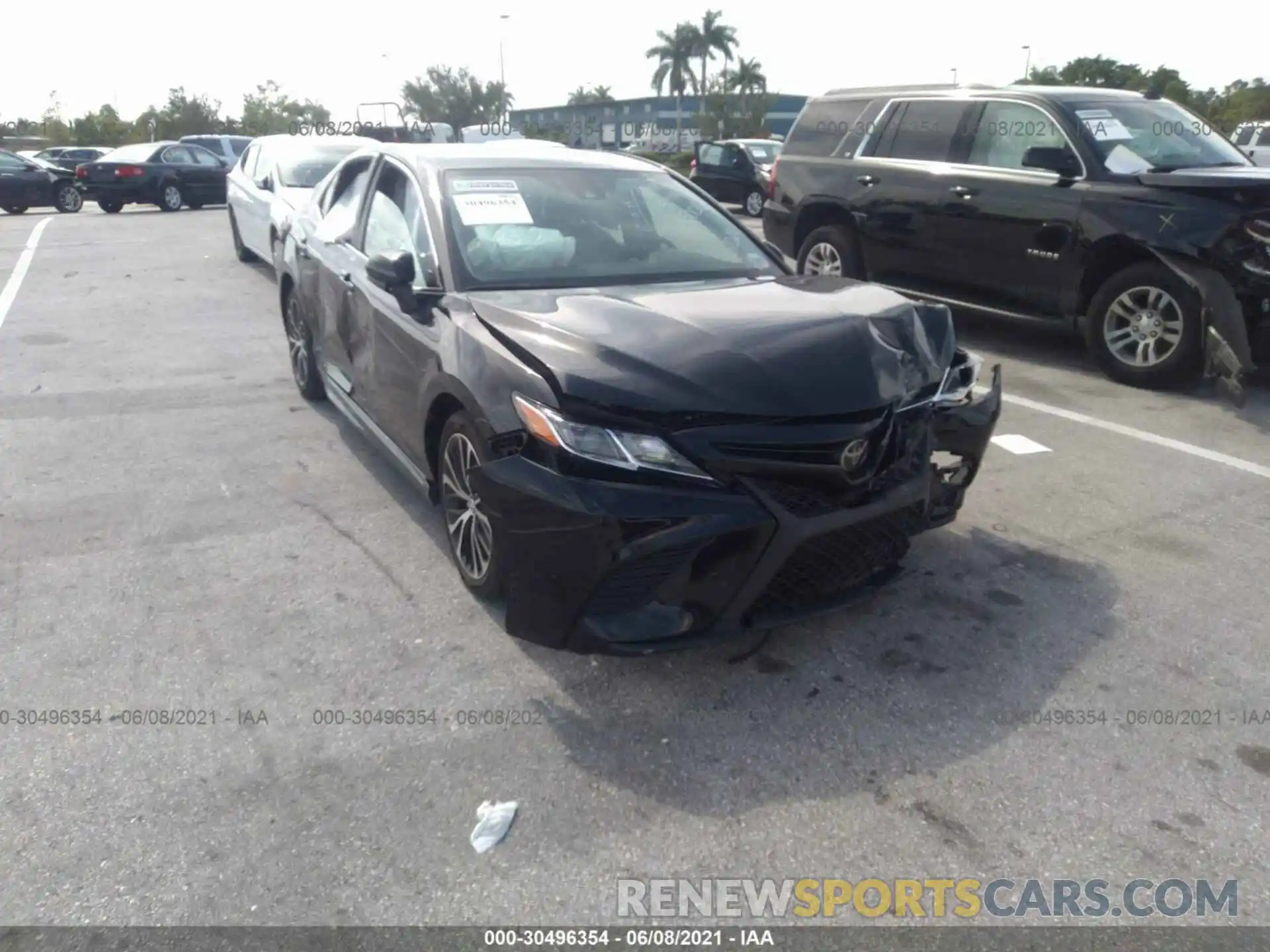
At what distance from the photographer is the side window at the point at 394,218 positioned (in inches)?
175

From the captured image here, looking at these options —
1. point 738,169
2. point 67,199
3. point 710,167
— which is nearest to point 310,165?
point 738,169

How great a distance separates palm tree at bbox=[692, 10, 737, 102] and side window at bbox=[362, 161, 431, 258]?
72418 millimetres

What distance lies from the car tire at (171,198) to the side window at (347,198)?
18859 mm

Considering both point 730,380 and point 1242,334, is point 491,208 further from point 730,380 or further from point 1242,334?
point 1242,334

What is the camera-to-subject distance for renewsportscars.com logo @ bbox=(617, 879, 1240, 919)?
2.51m

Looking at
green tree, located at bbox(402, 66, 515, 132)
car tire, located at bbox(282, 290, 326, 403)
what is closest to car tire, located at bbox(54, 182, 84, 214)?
car tire, located at bbox(282, 290, 326, 403)

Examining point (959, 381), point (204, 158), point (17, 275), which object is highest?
point (959, 381)

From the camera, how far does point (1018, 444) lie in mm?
5816

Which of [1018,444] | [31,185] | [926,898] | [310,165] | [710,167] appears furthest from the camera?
[31,185]

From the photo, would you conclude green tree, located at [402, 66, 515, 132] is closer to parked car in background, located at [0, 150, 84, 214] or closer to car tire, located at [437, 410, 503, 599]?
parked car in background, located at [0, 150, 84, 214]

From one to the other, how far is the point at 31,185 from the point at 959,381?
23.1m

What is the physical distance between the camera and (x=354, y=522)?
187 inches

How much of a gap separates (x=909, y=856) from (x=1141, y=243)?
5352 millimetres

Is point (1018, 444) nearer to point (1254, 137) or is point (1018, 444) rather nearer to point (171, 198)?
point (1254, 137)
